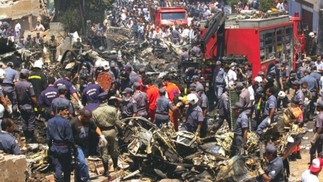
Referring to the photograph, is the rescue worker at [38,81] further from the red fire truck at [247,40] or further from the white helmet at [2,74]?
the red fire truck at [247,40]

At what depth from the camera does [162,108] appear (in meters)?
14.2

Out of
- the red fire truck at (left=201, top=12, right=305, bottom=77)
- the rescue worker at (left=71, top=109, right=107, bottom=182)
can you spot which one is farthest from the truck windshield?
the rescue worker at (left=71, top=109, right=107, bottom=182)

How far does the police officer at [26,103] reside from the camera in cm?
1390

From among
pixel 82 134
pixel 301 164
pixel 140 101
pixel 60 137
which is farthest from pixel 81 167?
pixel 301 164

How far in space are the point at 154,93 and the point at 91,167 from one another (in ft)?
9.40

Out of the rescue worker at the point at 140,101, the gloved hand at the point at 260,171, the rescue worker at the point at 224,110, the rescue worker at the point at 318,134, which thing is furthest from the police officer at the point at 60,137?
the rescue worker at the point at 224,110

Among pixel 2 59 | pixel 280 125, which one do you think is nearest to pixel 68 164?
pixel 280 125

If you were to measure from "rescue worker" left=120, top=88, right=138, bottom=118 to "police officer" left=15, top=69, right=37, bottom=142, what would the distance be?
2.02 m

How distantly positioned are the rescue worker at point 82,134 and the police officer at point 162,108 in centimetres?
266

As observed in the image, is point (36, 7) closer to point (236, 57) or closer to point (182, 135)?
point (236, 57)

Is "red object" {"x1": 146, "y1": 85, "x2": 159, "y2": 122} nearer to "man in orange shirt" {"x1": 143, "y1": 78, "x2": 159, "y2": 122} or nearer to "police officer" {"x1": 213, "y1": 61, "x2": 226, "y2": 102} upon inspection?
"man in orange shirt" {"x1": 143, "y1": 78, "x2": 159, "y2": 122}

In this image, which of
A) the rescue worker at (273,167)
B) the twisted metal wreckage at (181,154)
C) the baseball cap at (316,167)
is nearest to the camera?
the baseball cap at (316,167)

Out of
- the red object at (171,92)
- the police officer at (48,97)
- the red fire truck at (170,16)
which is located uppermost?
the police officer at (48,97)

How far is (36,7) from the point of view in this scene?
38000 millimetres
